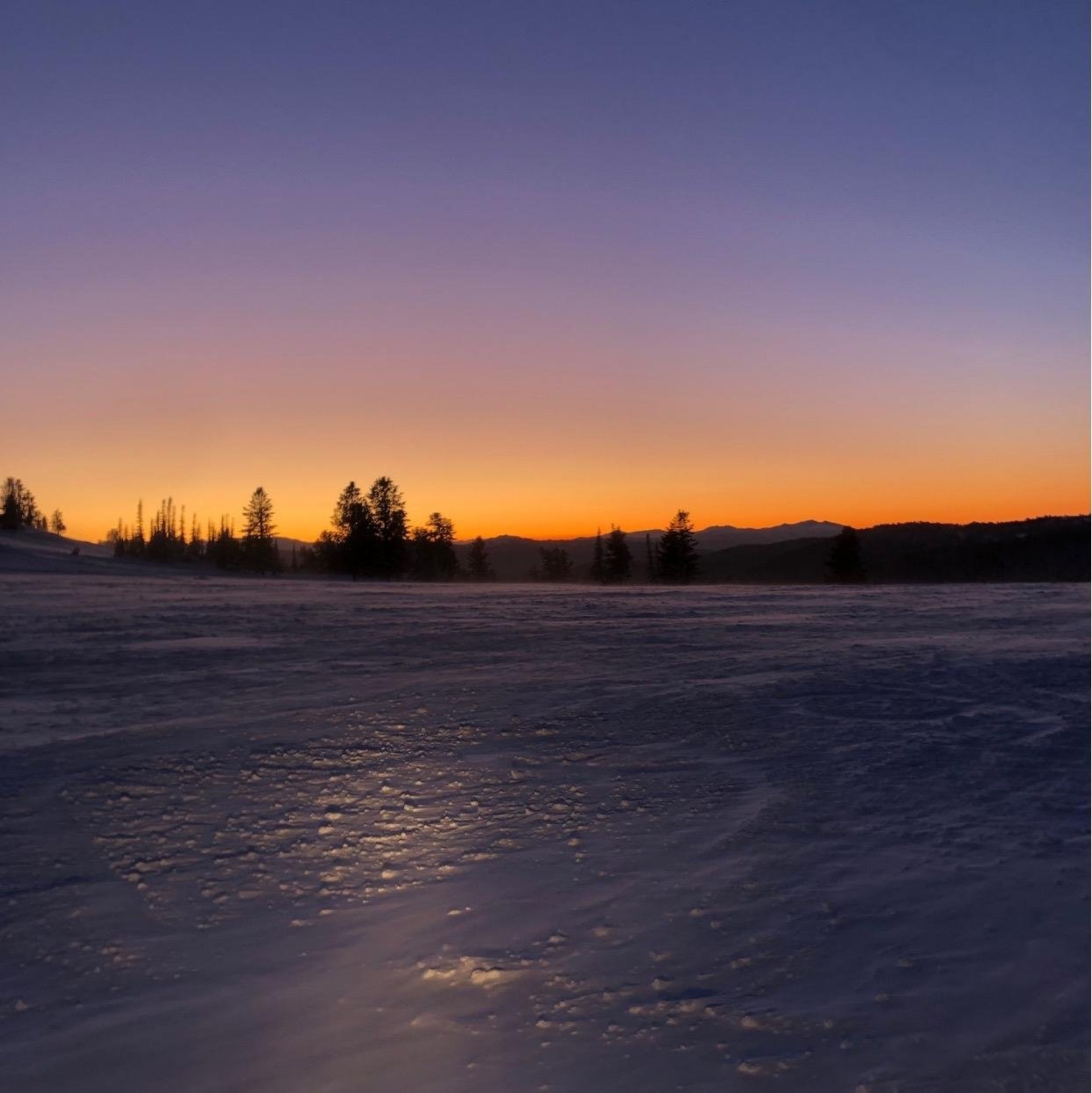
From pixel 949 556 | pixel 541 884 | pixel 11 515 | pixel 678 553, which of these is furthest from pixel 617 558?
pixel 541 884

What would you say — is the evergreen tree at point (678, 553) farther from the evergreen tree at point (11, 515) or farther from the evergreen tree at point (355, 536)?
the evergreen tree at point (11, 515)

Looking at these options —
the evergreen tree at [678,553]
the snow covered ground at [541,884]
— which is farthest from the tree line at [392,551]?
the snow covered ground at [541,884]

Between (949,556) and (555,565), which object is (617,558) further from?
(949,556)

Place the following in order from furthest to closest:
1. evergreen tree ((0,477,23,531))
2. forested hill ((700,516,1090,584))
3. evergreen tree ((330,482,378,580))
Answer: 1. evergreen tree ((0,477,23,531))
2. forested hill ((700,516,1090,584))
3. evergreen tree ((330,482,378,580))

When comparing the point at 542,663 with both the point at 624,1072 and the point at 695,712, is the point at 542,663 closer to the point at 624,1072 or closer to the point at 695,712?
the point at 695,712

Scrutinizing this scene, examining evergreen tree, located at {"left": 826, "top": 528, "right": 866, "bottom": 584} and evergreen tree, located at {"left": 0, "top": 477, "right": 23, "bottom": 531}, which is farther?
evergreen tree, located at {"left": 0, "top": 477, "right": 23, "bottom": 531}

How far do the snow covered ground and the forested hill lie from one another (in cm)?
5646

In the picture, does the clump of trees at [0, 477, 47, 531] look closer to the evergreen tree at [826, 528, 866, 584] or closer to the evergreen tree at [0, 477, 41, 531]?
the evergreen tree at [0, 477, 41, 531]

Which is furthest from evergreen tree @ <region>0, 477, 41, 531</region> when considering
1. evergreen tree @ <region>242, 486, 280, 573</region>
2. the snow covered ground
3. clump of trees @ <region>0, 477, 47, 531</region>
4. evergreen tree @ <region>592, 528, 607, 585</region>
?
the snow covered ground

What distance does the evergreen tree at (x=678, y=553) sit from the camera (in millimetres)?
68000

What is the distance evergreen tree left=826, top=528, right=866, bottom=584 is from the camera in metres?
63.6

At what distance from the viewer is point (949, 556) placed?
261ft

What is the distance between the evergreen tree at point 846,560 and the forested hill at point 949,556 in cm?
208

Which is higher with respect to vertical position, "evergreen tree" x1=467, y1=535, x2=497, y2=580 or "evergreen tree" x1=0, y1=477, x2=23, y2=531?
"evergreen tree" x1=0, y1=477, x2=23, y2=531
